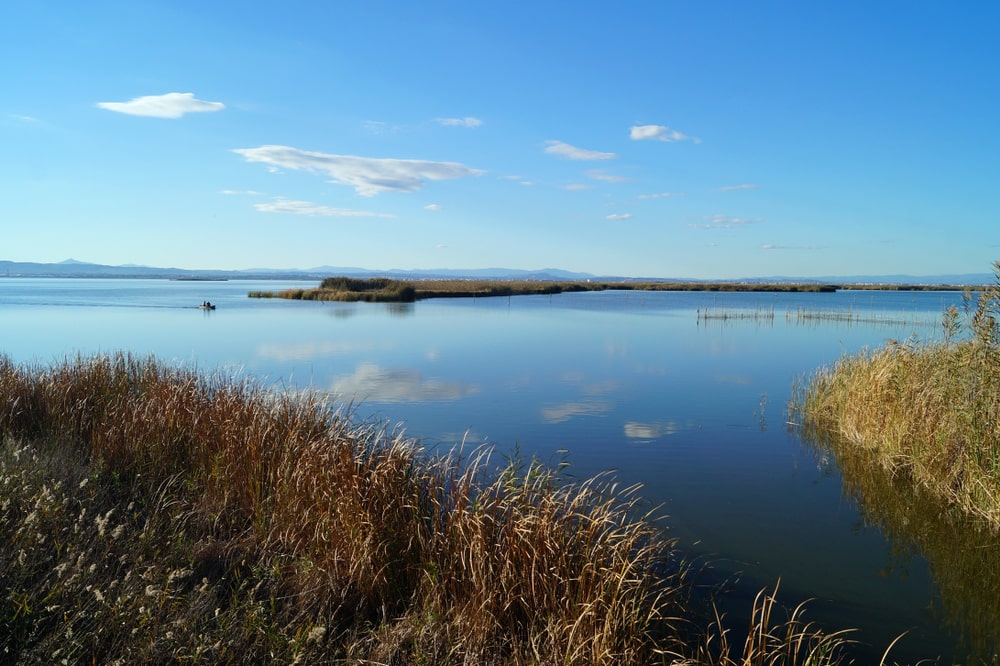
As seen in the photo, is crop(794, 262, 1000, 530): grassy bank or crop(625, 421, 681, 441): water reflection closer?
crop(794, 262, 1000, 530): grassy bank

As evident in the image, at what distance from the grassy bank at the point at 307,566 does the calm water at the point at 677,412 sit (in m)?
1.35

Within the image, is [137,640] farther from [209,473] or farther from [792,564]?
[792,564]

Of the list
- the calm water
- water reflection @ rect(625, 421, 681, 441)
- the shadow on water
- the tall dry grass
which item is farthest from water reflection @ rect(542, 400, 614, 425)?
the tall dry grass

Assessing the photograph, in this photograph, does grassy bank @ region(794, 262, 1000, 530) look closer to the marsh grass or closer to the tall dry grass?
the tall dry grass

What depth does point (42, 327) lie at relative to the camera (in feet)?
100.0

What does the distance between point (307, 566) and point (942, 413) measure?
9.31m

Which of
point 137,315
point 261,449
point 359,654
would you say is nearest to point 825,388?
point 261,449

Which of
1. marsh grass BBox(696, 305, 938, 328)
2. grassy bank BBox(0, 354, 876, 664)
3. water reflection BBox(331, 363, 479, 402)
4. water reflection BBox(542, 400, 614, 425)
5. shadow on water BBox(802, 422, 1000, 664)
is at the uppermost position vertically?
marsh grass BBox(696, 305, 938, 328)

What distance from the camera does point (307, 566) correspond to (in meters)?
5.31

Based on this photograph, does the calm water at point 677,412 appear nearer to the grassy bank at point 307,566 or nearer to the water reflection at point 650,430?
the water reflection at point 650,430

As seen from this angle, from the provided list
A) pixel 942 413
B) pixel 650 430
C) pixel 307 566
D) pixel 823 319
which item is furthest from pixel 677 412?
pixel 823 319

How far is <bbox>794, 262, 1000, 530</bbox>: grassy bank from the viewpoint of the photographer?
843 cm

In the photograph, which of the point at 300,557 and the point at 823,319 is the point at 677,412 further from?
the point at 823,319

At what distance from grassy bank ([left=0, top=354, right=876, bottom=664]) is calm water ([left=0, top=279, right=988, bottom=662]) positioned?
1.35 meters
